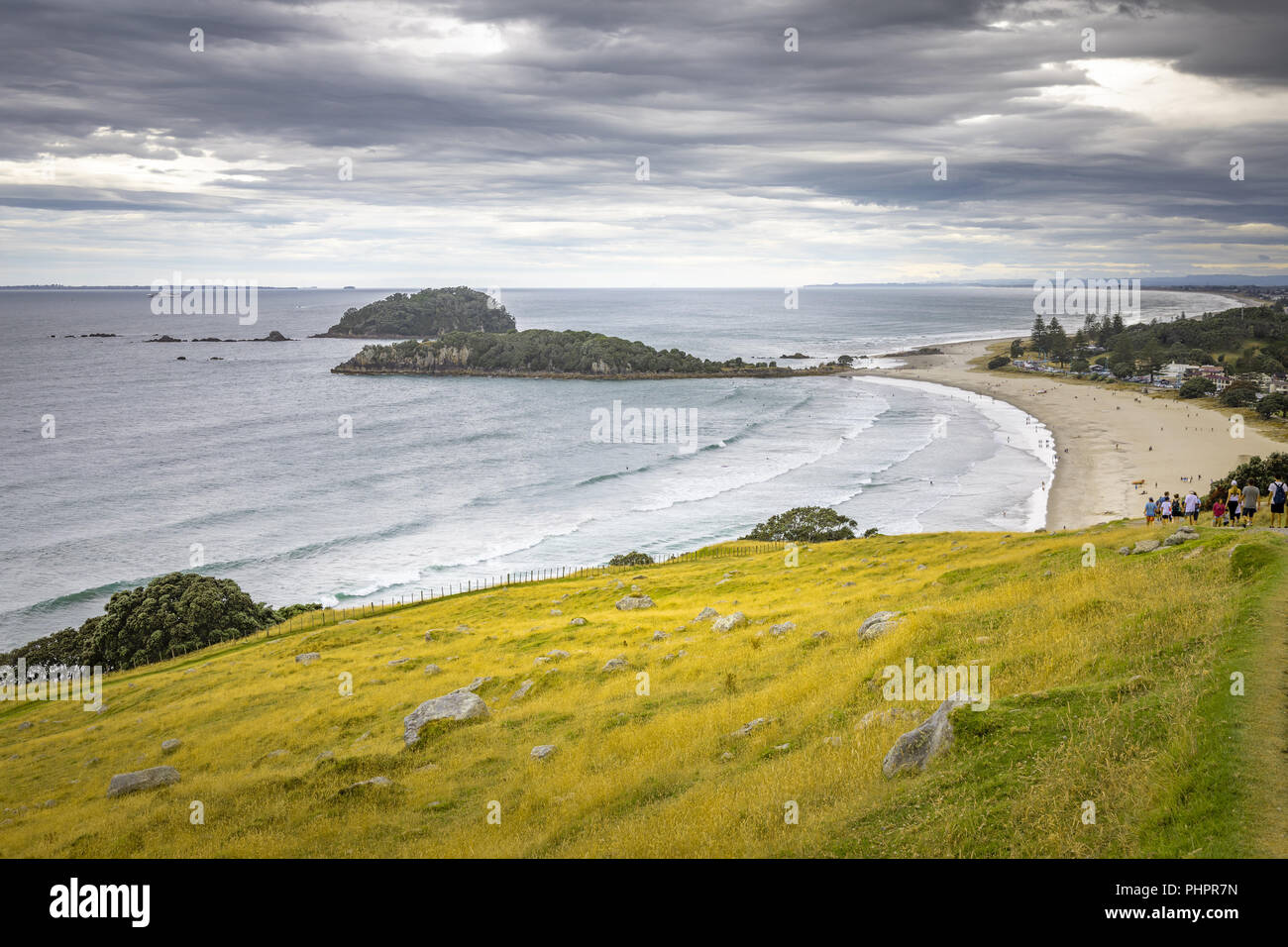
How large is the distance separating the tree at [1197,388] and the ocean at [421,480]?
112ft

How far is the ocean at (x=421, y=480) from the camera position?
68.2 m

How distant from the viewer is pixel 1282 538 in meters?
22.9

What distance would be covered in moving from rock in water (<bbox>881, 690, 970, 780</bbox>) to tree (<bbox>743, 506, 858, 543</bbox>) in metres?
53.5

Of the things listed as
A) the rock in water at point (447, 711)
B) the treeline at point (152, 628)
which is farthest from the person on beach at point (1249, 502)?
the treeline at point (152, 628)

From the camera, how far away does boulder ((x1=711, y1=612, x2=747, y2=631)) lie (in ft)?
111

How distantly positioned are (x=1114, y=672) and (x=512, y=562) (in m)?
57.4

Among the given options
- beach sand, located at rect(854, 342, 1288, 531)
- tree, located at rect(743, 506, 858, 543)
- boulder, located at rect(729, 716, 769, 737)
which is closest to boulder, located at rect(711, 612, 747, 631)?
boulder, located at rect(729, 716, 769, 737)

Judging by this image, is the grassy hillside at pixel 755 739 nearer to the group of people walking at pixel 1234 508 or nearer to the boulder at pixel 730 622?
the boulder at pixel 730 622

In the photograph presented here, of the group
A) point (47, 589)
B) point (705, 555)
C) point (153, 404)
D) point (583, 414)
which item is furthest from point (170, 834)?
point (153, 404)

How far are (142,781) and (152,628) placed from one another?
3119 cm

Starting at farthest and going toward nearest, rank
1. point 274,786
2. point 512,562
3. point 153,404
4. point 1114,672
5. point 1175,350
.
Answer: point 1175,350 < point 153,404 < point 512,562 < point 274,786 < point 1114,672

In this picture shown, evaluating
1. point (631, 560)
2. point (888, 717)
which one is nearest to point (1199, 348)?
point (631, 560)
